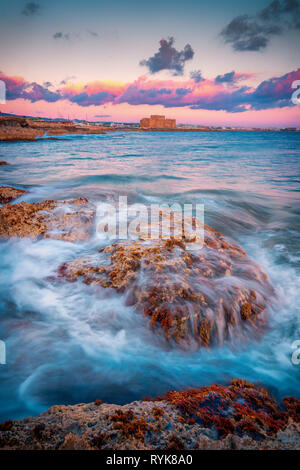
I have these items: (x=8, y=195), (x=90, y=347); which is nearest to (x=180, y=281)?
(x=90, y=347)

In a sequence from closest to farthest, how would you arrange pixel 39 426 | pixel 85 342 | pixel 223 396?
pixel 39 426
pixel 223 396
pixel 85 342

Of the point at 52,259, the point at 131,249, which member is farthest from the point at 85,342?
the point at 52,259

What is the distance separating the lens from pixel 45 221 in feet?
16.4

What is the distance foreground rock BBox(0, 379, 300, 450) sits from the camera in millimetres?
1361

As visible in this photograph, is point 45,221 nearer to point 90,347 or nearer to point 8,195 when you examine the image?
point 8,195

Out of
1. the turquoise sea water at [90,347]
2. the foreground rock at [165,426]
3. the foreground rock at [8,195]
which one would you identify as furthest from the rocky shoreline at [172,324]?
the foreground rock at [8,195]

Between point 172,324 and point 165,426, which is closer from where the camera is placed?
Result: point 165,426

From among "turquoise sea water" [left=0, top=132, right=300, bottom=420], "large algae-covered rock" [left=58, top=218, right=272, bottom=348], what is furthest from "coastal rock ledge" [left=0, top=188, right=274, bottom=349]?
"turquoise sea water" [left=0, top=132, right=300, bottom=420]

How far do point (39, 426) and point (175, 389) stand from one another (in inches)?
50.0

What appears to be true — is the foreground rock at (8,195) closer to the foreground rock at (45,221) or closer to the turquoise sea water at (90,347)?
the foreground rock at (45,221)

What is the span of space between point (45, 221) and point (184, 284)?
346 cm

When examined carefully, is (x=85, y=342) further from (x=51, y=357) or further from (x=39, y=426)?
(x=39, y=426)
